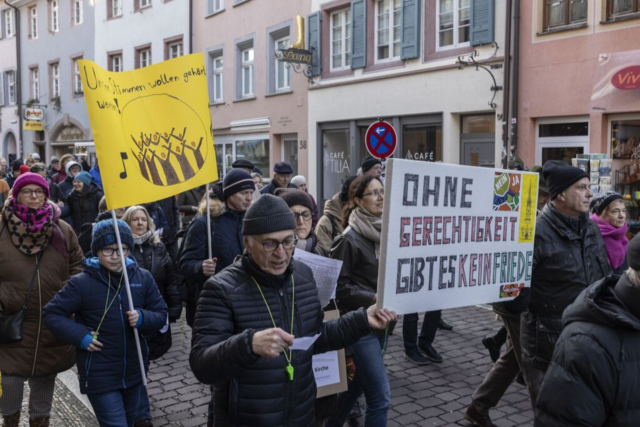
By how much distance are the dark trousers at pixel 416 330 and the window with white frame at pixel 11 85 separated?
33612mm

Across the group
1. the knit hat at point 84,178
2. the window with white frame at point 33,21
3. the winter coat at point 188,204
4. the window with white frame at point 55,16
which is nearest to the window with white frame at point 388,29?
the winter coat at point 188,204

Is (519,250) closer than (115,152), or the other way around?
(519,250)

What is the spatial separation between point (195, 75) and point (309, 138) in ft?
45.8

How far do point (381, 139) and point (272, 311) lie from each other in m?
8.14

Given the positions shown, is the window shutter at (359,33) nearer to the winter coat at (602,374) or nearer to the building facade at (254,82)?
the building facade at (254,82)

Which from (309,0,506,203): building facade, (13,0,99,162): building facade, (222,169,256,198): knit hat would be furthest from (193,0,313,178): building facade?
(222,169,256,198): knit hat

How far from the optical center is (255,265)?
9.09 feet

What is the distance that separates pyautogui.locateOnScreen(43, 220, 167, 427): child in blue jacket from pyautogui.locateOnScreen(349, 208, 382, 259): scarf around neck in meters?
1.36

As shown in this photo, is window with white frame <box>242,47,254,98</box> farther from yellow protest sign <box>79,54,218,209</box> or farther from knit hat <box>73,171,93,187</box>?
yellow protest sign <box>79,54,218,209</box>

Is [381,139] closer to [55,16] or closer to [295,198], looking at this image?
[295,198]

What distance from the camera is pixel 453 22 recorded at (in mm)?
14211

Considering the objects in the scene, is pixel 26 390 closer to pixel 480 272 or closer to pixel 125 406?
pixel 125 406

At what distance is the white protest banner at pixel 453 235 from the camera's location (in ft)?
9.89

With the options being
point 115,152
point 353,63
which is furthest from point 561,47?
point 115,152
